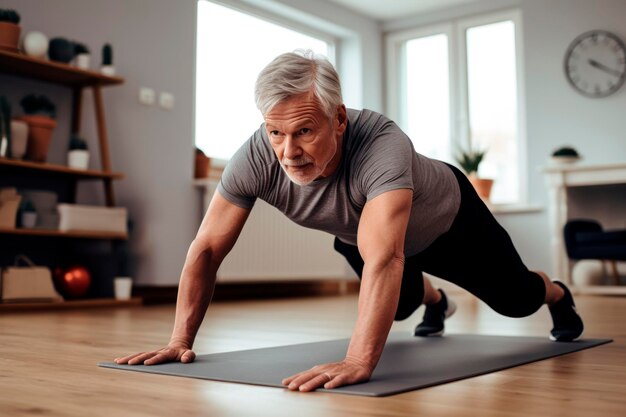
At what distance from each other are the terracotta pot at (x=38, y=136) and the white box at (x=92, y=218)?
279mm

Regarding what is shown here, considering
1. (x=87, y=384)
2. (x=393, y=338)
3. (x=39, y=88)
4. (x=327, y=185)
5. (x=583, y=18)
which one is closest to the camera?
(x=87, y=384)

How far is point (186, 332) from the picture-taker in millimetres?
1549

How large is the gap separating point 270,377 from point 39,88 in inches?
120

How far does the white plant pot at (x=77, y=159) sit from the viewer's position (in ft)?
12.5

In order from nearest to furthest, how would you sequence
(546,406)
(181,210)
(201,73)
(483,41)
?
(546,406) → (181,210) → (201,73) → (483,41)

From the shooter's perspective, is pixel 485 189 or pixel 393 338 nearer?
pixel 393 338

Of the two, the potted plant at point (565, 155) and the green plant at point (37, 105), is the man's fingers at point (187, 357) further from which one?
the potted plant at point (565, 155)

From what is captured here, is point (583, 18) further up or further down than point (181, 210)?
further up

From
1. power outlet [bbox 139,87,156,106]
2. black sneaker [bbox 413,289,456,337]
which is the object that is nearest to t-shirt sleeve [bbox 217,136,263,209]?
black sneaker [bbox 413,289,456,337]

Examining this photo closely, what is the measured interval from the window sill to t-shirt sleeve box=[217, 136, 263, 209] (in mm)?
4454

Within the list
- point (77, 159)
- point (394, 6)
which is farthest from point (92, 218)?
point (394, 6)

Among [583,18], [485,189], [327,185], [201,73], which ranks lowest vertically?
[327,185]

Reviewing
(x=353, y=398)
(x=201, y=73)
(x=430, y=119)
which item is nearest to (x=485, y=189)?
(x=430, y=119)

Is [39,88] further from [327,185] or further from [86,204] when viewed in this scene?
[327,185]
